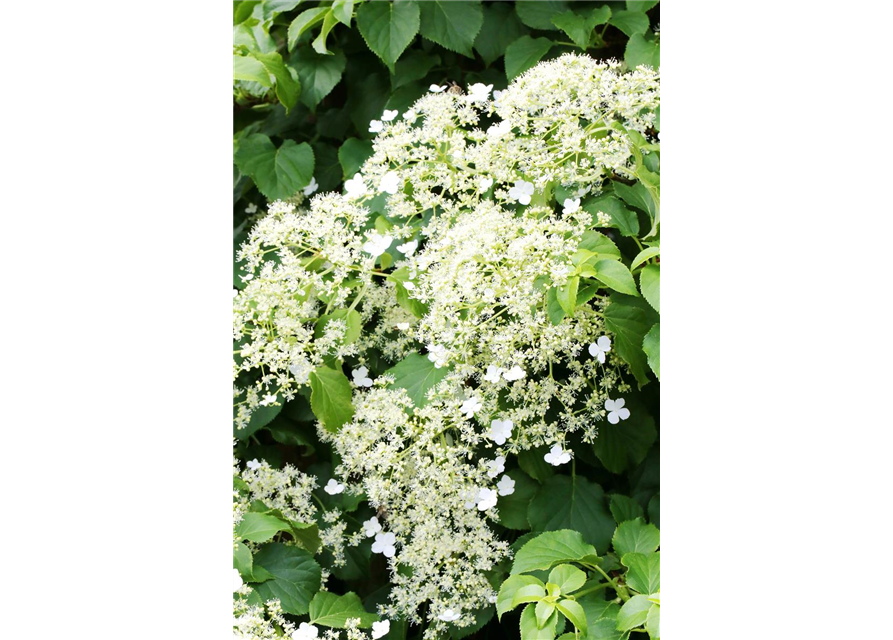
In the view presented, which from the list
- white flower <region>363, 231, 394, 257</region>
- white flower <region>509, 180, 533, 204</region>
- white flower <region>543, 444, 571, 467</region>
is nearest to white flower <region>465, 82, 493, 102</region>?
white flower <region>509, 180, 533, 204</region>

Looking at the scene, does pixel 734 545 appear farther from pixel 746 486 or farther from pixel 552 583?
pixel 552 583

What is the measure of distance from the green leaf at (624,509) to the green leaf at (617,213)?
440 millimetres

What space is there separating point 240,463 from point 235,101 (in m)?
0.90

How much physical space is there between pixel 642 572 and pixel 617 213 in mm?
581

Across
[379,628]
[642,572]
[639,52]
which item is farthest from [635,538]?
[639,52]

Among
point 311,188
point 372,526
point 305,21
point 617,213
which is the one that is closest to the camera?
point 617,213

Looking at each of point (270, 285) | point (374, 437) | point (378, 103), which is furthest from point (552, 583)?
point (378, 103)

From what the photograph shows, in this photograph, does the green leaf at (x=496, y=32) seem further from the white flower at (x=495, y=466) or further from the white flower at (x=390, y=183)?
the white flower at (x=495, y=466)

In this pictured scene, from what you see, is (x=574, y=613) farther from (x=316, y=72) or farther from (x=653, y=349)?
(x=316, y=72)

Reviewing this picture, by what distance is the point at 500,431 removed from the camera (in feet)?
4.17

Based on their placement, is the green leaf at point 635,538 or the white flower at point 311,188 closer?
the green leaf at point 635,538

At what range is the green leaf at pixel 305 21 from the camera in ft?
5.51

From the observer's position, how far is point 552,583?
1104mm

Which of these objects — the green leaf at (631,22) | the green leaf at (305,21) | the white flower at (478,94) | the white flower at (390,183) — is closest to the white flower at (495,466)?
the white flower at (390,183)
